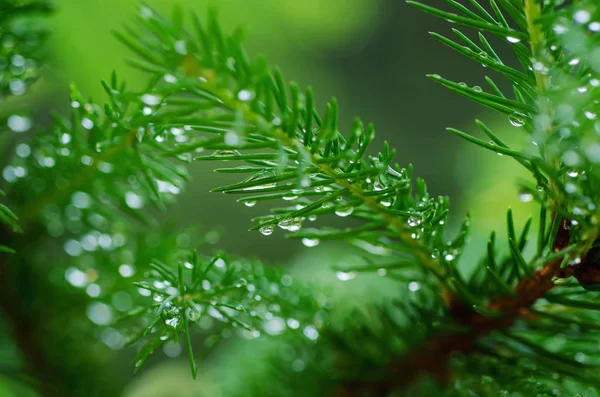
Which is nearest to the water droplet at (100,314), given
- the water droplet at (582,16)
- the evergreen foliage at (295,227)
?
the evergreen foliage at (295,227)

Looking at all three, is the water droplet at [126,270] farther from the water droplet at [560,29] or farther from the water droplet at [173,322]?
the water droplet at [560,29]

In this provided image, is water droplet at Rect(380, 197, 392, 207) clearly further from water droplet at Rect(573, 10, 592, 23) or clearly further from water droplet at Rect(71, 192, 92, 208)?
water droplet at Rect(71, 192, 92, 208)

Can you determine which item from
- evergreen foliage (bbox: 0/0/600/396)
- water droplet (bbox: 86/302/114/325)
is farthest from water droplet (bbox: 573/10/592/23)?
water droplet (bbox: 86/302/114/325)

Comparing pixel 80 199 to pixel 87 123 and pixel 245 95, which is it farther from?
pixel 245 95

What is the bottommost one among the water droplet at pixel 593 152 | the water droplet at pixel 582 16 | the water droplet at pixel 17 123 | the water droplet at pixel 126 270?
the water droplet at pixel 126 270

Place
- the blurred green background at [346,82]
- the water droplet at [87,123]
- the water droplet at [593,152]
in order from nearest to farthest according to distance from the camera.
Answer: the water droplet at [593,152] → the water droplet at [87,123] → the blurred green background at [346,82]

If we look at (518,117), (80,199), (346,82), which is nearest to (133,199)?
(80,199)

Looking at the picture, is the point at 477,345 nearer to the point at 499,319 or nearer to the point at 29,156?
the point at 499,319

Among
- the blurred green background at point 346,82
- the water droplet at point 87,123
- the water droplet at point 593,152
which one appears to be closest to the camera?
the water droplet at point 593,152

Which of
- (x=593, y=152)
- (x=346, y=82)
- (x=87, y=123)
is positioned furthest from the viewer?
(x=346, y=82)
